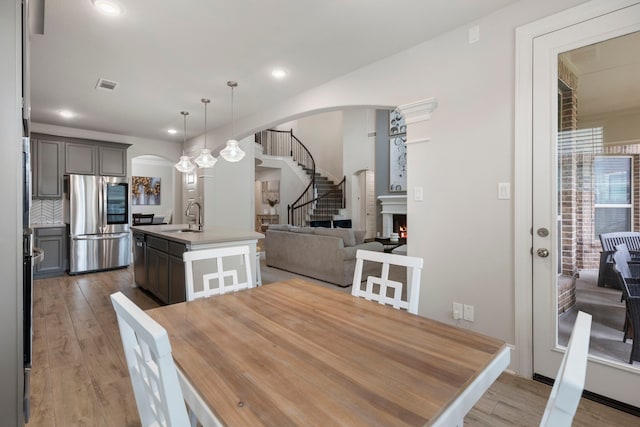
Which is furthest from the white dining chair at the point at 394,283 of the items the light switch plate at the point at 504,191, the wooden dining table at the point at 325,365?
the light switch plate at the point at 504,191

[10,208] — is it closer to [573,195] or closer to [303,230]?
[573,195]

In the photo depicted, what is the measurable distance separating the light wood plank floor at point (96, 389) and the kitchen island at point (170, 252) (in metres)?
0.62

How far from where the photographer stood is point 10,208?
1052mm

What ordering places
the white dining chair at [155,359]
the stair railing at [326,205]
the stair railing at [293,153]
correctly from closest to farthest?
the white dining chair at [155,359]
the stair railing at [326,205]
the stair railing at [293,153]

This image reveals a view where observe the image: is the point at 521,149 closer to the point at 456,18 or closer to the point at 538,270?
the point at 538,270

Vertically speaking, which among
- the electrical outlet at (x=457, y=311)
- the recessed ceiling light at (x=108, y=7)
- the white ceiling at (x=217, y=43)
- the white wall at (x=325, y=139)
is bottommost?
the electrical outlet at (x=457, y=311)

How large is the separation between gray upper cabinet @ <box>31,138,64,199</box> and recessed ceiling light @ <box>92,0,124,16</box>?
4297 mm

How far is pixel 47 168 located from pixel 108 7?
14.9 feet

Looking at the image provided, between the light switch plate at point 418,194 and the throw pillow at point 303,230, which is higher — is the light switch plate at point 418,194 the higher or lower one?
the higher one

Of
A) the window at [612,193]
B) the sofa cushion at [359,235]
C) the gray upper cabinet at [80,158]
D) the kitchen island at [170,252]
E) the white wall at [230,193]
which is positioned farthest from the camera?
the white wall at [230,193]

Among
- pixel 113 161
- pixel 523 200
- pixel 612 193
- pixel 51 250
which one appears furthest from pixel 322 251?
pixel 51 250

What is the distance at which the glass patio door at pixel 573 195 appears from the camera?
194cm

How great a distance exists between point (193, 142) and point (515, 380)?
668 cm

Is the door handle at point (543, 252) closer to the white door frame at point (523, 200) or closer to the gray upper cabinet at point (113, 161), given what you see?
the white door frame at point (523, 200)
